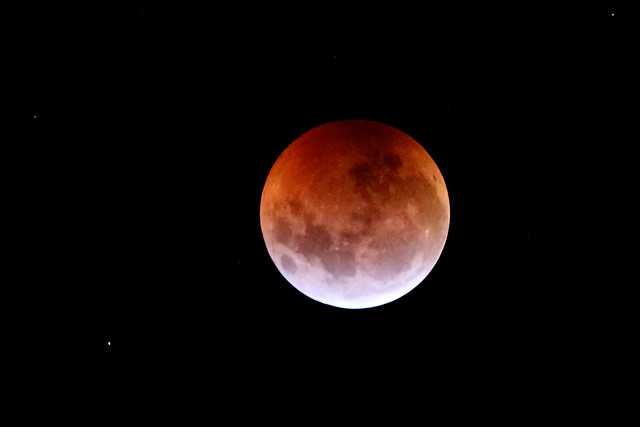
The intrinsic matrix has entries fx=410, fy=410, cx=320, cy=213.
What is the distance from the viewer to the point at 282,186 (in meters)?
3.84

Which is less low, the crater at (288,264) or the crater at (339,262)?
the crater at (288,264)

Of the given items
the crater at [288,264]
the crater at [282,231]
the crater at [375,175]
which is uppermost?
the crater at [375,175]

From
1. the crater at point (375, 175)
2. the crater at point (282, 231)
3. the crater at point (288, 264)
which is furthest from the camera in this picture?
the crater at point (288, 264)

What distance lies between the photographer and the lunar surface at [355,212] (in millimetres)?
3568

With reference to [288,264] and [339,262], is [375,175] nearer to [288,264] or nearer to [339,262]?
[339,262]

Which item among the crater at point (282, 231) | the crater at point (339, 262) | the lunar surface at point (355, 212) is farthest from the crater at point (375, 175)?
the crater at point (282, 231)

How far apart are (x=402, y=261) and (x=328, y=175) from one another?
103cm

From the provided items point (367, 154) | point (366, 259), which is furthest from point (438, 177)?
point (366, 259)

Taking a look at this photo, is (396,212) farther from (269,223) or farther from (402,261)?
(269,223)

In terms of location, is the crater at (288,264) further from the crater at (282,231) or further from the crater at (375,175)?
the crater at (375,175)

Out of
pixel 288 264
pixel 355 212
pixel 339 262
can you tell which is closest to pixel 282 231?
pixel 288 264

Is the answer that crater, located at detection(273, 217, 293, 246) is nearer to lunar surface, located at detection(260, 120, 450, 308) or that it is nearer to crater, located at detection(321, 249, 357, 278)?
lunar surface, located at detection(260, 120, 450, 308)

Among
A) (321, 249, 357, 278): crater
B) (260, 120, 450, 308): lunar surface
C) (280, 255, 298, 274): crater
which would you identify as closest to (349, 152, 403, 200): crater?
(260, 120, 450, 308): lunar surface

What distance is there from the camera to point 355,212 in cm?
354
